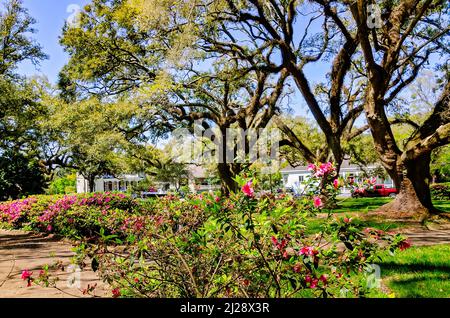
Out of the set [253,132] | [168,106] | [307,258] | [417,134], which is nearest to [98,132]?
[168,106]

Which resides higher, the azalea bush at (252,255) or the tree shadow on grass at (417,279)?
the azalea bush at (252,255)

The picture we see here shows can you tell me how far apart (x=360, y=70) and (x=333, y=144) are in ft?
18.7

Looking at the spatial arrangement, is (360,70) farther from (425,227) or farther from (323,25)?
(425,227)

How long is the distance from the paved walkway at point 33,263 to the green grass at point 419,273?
3.52m

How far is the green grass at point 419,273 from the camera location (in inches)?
157

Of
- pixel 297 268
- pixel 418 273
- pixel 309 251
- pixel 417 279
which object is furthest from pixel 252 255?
pixel 418 273

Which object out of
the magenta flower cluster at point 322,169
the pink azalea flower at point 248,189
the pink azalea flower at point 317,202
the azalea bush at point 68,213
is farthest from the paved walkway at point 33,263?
the magenta flower cluster at point 322,169

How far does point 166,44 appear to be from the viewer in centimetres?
1377

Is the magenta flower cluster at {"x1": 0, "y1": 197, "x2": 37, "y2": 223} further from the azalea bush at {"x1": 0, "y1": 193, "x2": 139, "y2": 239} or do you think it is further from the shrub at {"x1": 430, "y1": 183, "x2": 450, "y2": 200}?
the shrub at {"x1": 430, "y1": 183, "x2": 450, "y2": 200}

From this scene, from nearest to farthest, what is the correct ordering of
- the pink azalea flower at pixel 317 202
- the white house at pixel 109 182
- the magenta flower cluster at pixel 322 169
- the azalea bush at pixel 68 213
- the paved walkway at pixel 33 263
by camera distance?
1. the pink azalea flower at pixel 317 202
2. the magenta flower cluster at pixel 322 169
3. the paved walkway at pixel 33 263
4. the azalea bush at pixel 68 213
5. the white house at pixel 109 182

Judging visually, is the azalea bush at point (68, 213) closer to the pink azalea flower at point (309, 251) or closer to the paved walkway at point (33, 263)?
the paved walkway at point (33, 263)

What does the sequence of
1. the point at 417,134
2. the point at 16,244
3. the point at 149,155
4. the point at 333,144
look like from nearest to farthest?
the point at 16,244
the point at 417,134
the point at 333,144
the point at 149,155

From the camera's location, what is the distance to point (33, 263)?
20.6 ft

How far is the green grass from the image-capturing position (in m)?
4.00
